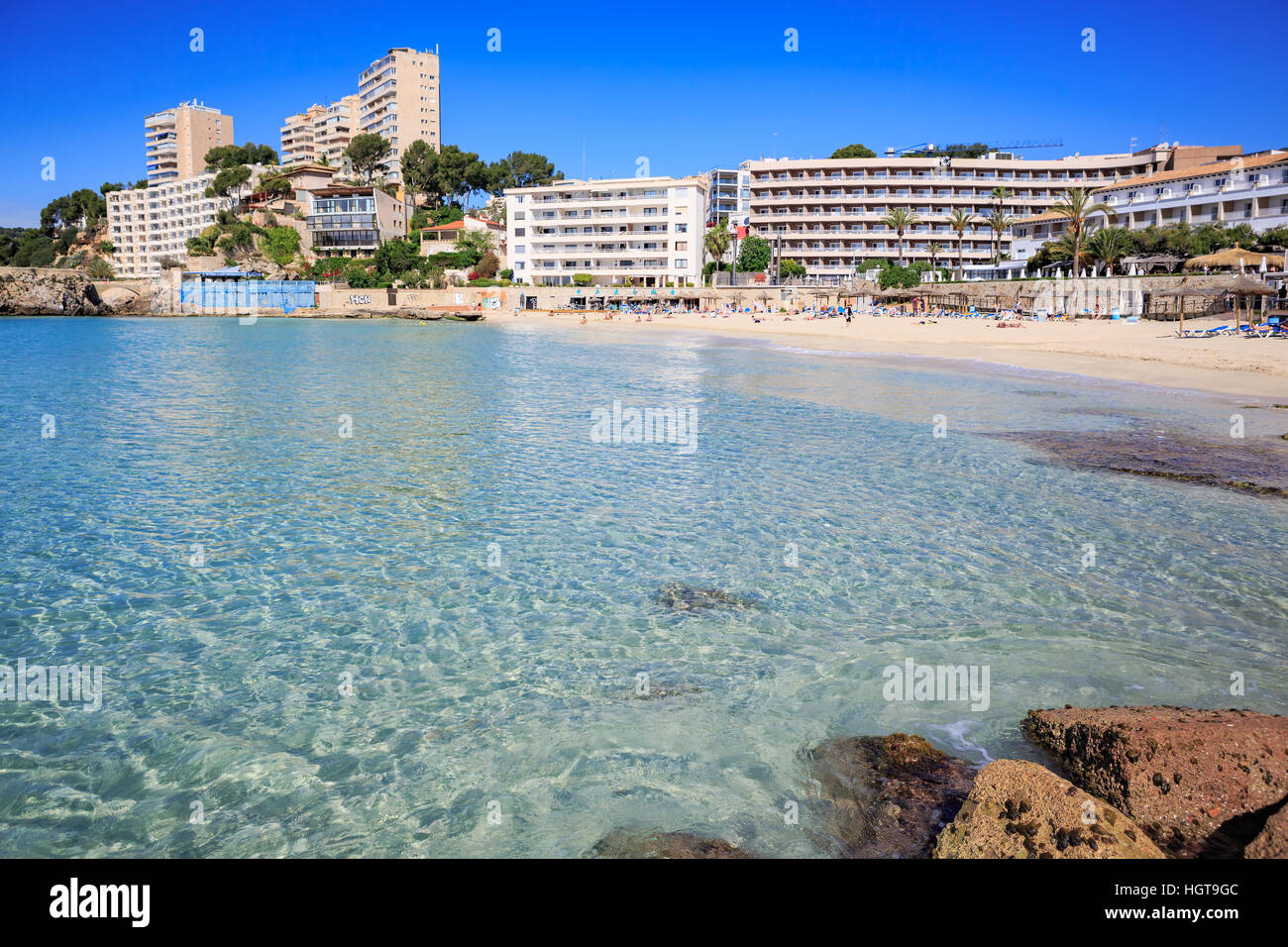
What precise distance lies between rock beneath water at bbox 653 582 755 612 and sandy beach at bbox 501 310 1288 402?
961 inches

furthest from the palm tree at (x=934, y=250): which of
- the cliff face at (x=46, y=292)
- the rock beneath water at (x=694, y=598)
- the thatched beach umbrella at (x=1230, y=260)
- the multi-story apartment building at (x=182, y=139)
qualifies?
the multi-story apartment building at (x=182, y=139)

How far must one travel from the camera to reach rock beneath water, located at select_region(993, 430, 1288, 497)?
1411cm

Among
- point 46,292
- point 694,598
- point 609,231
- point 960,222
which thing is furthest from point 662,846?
point 46,292

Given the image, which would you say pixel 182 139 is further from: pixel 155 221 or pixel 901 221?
pixel 901 221

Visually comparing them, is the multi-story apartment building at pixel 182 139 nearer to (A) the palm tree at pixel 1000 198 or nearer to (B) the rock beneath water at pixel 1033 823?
(A) the palm tree at pixel 1000 198

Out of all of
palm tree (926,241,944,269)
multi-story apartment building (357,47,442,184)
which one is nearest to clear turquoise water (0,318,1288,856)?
palm tree (926,241,944,269)

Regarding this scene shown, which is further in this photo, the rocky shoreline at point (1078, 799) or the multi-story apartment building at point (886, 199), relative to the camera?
the multi-story apartment building at point (886, 199)

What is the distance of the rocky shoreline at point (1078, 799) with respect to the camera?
3967 millimetres

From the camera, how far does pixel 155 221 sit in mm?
164250

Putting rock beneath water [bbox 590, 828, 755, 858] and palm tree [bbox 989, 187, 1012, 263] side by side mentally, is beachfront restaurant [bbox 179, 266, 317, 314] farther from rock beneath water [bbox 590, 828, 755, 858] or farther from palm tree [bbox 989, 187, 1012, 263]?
rock beneath water [bbox 590, 828, 755, 858]

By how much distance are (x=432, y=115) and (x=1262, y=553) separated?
553ft

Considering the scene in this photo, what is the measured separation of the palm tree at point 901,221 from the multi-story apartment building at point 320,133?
352ft

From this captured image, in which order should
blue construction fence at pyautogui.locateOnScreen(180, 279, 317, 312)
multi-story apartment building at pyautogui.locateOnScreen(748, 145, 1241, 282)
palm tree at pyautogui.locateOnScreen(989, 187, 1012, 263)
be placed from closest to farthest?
palm tree at pyautogui.locateOnScreen(989, 187, 1012, 263) → blue construction fence at pyautogui.locateOnScreen(180, 279, 317, 312) → multi-story apartment building at pyautogui.locateOnScreen(748, 145, 1241, 282)

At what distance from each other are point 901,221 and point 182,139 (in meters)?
157
